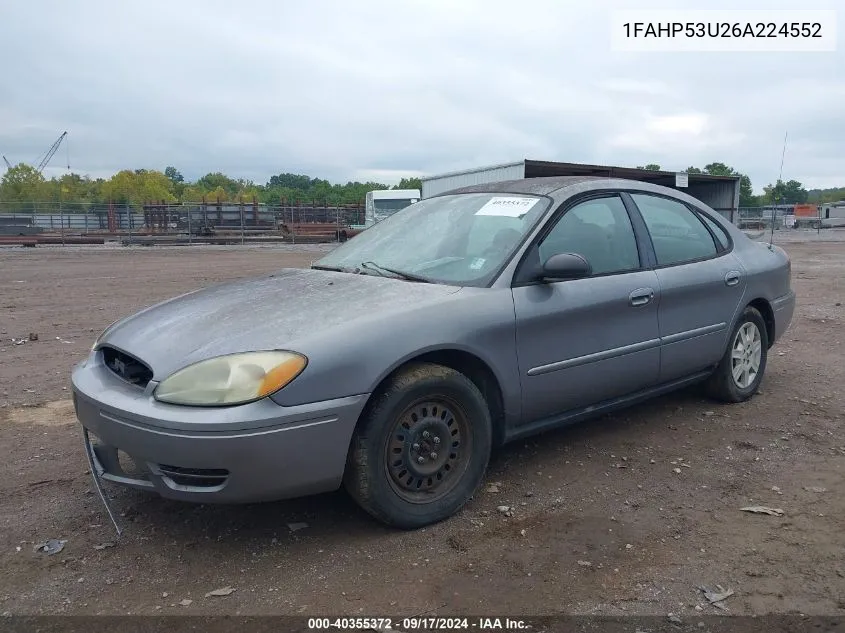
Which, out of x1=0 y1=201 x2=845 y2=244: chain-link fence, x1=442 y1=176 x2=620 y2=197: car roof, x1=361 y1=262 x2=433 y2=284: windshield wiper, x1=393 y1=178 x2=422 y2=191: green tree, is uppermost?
x1=393 y1=178 x2=422 y2=191: green tree

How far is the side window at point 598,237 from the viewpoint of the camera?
→ 3615mm

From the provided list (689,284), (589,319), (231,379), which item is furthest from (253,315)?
(689,284)

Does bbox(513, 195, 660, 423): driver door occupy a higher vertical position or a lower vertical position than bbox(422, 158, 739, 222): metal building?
lower

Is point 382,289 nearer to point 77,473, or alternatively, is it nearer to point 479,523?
point 479,523

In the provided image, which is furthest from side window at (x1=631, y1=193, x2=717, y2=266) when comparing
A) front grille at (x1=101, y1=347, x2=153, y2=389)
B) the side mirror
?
front grille at (x1=101, y1=347, x2=153, y2=389)

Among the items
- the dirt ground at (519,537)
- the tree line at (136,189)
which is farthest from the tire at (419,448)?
the tree line at (136,189)

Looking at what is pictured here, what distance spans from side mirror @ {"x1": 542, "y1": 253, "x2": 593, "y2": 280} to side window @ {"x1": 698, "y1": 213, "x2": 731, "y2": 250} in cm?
176

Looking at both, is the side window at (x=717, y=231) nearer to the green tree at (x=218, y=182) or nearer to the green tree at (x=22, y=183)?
the green tree at (x=22, y=183)

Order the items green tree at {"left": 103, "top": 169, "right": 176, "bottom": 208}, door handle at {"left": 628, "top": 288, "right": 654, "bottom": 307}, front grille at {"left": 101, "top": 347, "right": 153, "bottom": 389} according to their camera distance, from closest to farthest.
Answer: front grille at {"left": 101, "top": 347, "right": 153, "bottom": 389}
door handle at {"left": 628, "top": 288, "right": 654, "bottom": 307}
green tree at {"left": 103, "top": 169, "right": 176, "bottom": 208}

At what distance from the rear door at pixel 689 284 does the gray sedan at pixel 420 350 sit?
0.5 inches

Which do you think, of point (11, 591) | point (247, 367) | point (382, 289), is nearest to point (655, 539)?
point (382, 289)

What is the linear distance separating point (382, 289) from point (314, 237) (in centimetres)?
3234

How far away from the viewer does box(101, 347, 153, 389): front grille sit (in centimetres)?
288

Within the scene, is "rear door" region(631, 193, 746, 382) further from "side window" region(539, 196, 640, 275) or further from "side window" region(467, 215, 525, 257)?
"side window" region(467, 215, 525, 257)
